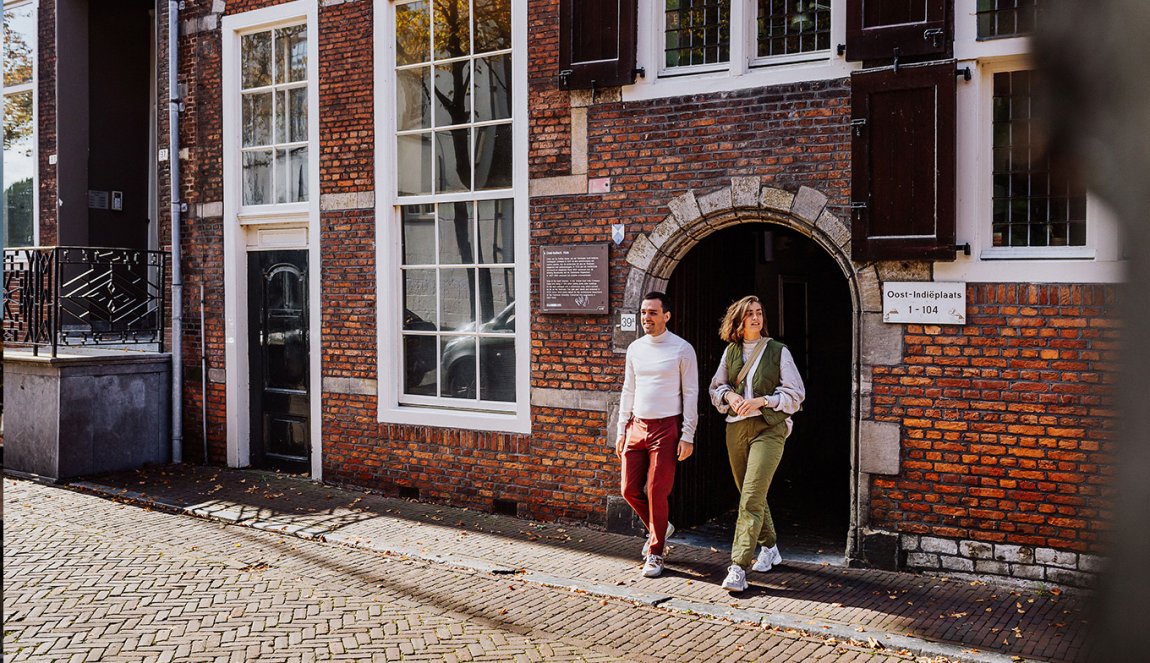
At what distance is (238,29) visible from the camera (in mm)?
10789

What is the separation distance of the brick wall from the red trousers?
58.5 inches

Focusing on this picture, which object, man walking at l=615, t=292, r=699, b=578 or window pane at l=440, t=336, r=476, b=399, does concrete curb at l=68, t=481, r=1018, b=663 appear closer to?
man walking at l=615, t=292, r=699, b=578

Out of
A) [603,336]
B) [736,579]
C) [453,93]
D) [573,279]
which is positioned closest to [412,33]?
[453,93]

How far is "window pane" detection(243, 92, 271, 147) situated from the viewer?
423 inches

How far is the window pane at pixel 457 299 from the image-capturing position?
9.09 metres

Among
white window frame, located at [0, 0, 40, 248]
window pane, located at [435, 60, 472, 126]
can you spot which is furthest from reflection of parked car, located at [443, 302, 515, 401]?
white window frame, located at [0, 0, 40, 248]

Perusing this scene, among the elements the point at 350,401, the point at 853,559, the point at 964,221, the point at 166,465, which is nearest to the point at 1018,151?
the point at 964,221

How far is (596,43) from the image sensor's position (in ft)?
26.4

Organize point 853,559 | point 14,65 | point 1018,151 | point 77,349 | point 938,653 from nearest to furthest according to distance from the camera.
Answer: point 938,653
point 1018,151
point 853,559
point 77,349
point 14,65

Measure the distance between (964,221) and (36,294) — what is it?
9.70 metres

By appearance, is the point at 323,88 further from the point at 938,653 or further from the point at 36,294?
the point at 938,653

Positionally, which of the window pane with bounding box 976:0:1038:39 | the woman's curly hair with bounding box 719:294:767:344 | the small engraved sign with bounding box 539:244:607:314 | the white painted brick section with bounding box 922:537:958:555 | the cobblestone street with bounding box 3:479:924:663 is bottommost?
the cobblestone street with bounding box 3:479:924:663

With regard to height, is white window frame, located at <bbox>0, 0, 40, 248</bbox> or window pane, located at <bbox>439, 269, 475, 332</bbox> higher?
white window frame, located at <bbox>0, 0, 40, 248</bbox>

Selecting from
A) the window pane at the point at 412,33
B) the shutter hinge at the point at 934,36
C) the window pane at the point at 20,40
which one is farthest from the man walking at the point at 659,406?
the window pane at the point at 20,40
